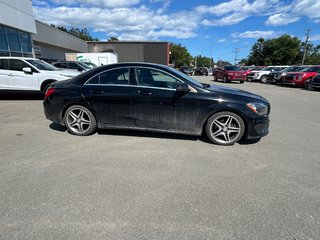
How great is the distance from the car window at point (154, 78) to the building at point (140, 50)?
118ft

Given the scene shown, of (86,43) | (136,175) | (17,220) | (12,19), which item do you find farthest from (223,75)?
(86,43)

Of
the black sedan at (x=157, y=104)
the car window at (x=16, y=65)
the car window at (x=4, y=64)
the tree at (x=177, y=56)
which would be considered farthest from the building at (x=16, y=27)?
the tree at (x=177, y=56)

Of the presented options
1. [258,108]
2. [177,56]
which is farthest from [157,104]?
[177,56]

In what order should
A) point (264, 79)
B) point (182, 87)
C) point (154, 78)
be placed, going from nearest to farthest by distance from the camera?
point (182, 87)
point (154, 78)
point (264, 79)

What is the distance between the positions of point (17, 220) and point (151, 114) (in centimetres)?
268

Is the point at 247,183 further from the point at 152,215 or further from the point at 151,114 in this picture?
the point at 151,114

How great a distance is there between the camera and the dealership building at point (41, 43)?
14.1 m

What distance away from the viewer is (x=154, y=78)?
4.20 metres

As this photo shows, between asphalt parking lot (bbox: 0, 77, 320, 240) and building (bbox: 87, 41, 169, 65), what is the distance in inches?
1448

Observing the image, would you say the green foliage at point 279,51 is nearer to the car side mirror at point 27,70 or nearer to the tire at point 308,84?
the tire at point 308,84

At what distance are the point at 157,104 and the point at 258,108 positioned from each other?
77.8 inches

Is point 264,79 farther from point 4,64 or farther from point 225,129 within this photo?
point 4,64

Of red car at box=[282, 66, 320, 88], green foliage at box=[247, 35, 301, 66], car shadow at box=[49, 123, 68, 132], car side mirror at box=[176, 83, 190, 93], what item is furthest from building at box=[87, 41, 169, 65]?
green foliage at box=[247, 35, 301, 66]

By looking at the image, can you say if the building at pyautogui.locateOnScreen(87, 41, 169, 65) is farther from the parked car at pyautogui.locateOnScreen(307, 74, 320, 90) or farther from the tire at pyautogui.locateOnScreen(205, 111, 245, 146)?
the tire at pyautogui.locateOnScreen(205, 111, 245, 146)
